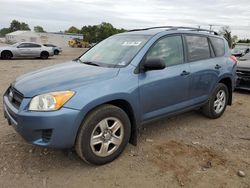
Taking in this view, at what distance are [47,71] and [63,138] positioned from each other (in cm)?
129

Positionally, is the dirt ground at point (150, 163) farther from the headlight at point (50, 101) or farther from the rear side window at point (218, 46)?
the rear side window at point (218, 46)

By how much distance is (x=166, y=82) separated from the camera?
420 centimetres

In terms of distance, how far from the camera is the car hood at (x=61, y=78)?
3.35 meters

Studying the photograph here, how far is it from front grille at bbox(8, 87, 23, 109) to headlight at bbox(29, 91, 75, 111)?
0.30m

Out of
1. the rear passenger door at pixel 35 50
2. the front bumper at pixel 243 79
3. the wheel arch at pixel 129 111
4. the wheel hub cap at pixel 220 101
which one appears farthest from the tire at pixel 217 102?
the rear passenger door at pixel 35 50

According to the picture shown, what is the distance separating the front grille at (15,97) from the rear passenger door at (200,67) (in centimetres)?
268

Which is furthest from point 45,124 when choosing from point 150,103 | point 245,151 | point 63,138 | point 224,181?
point 245,151

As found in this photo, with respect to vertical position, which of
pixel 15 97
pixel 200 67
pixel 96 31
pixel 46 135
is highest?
pixel 96 31

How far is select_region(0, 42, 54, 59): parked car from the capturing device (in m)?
19.2

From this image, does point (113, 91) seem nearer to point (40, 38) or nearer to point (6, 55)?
point (6, 55)

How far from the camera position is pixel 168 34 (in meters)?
4.47

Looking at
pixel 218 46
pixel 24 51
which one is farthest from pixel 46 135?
pixel 24 51

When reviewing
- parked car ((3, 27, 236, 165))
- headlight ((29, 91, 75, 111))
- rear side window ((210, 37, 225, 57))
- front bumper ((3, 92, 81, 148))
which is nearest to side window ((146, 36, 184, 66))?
parked car ((3, 27, 236, 165))

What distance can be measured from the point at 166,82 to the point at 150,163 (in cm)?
120
